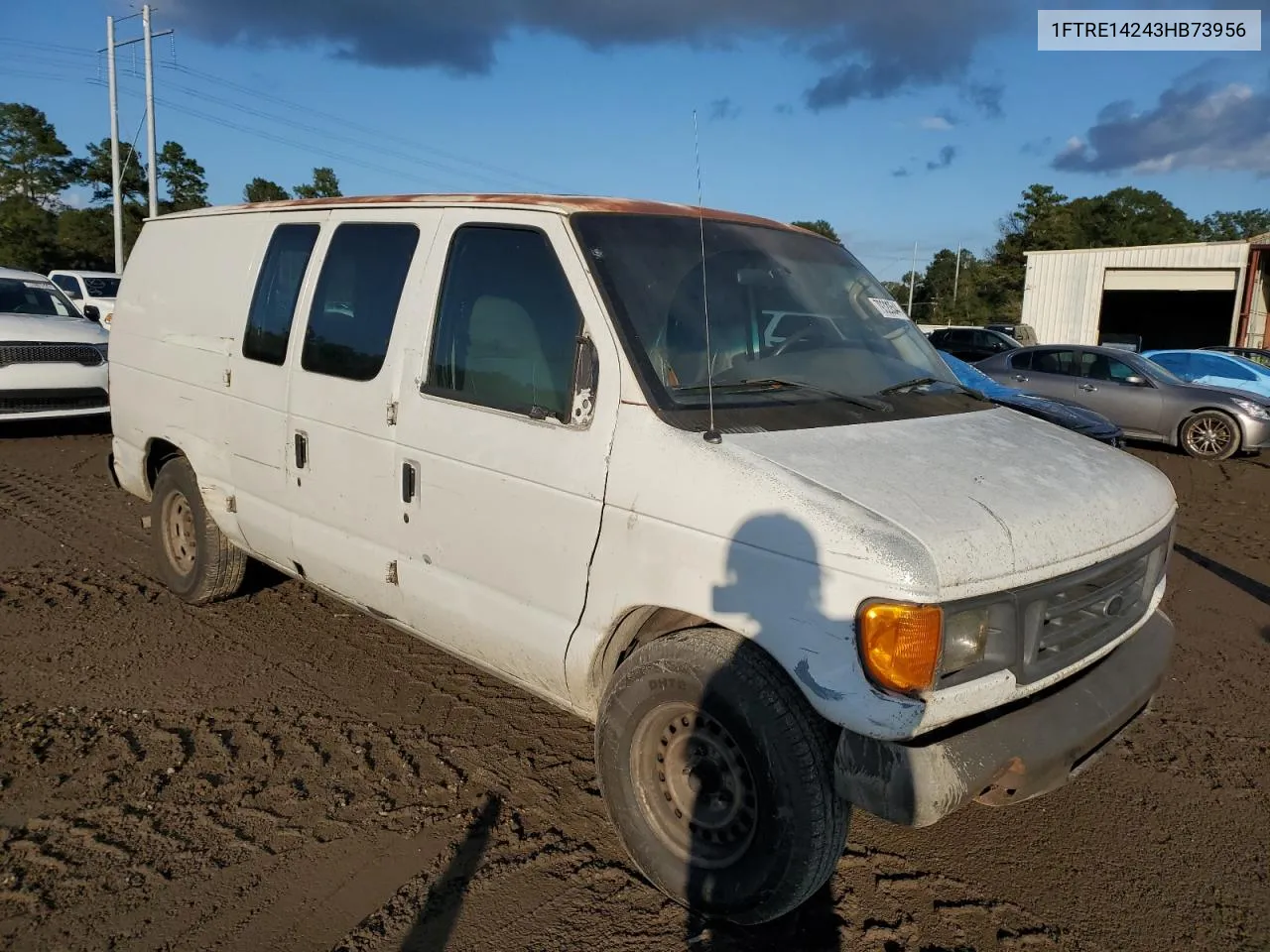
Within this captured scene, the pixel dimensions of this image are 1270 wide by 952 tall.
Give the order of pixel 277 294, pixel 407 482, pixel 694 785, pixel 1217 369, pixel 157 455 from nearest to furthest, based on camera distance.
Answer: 1. pixel 694 785
2. pixel 407 482
3. pixel 277 294
4. pixel 157 455
5. pixel 1217 369

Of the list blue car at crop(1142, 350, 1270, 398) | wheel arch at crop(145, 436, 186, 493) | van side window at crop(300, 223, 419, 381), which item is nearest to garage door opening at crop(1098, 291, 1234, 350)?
blue car at crop(1142, 350, 1270, 398)

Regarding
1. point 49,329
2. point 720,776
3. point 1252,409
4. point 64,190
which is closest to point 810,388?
point 720,776

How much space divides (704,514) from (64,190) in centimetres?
6452

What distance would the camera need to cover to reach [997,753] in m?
2.56

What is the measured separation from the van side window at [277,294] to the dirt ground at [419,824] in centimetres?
159

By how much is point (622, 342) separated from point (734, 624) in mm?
986

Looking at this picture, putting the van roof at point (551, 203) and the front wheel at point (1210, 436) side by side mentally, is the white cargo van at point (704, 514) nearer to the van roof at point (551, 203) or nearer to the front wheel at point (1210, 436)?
the van roof at point (551, 203)

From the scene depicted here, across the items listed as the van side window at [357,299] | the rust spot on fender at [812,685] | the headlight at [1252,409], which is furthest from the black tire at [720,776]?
the headlight at [1252,409]

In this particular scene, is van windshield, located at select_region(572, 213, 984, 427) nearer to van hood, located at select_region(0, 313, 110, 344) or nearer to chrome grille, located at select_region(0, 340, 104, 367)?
chrome grille, located at select_region(0, 340, 104, 367)

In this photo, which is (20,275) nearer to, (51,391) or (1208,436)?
(51,391)

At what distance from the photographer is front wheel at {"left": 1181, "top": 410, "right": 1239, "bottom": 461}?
1305cm

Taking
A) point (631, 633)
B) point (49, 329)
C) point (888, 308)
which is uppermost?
point (888, 308)

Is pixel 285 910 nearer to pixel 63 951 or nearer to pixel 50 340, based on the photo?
pixel 63 951

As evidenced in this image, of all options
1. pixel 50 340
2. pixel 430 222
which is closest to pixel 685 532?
pixel 430 222
